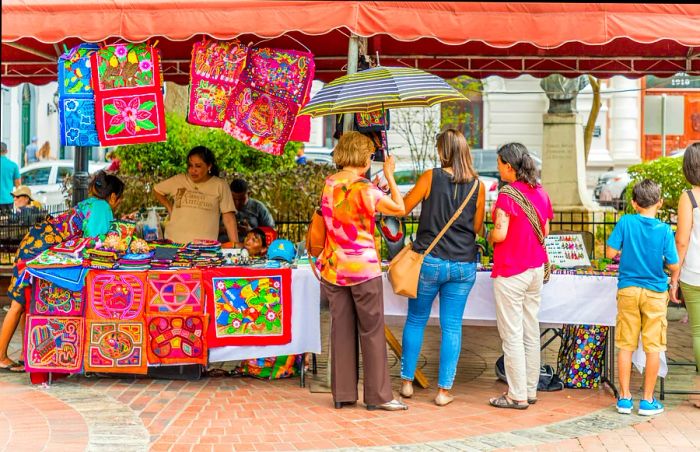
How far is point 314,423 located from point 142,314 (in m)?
1.72

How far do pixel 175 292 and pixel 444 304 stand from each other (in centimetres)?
207

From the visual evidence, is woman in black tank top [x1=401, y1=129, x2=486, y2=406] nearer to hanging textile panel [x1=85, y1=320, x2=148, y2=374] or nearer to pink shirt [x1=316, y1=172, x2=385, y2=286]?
pink shirt [x1=316, y1=172, x2=385, y2=286]

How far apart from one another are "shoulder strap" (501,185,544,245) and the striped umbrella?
763 millimetres

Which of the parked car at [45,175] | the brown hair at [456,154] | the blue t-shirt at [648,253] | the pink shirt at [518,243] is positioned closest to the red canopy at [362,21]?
the brown hair at [456,154]

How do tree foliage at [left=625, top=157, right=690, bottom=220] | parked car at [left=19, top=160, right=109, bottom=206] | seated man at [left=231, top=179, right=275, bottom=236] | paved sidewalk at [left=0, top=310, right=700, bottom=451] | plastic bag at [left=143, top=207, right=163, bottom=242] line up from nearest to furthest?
paved sidewalk at [left=0, top=310, right=700, bottom=451] → plastic bag at [left=143, top=207, right=163, bottom=242] → seated man at [left=231, top=179, right=275, bottom=236] → tree foliage at [left=625, top=157, right=690, bottom=220] → parked car at [left=19, top=160, right=109, bottom=206]

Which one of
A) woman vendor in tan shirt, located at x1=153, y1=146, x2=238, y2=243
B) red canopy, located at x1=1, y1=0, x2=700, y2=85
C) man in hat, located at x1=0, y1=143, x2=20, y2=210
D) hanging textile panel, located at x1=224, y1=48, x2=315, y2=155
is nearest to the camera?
red canopy, located at x1=1, y1=0, x2=700, y2=85

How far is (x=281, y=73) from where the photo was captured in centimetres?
750

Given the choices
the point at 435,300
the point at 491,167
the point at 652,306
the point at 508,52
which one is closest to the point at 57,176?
the point at 491,167

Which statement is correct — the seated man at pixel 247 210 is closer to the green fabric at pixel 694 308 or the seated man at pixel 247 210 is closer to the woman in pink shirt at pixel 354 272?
the woman in pink shirt at pixel 354 272

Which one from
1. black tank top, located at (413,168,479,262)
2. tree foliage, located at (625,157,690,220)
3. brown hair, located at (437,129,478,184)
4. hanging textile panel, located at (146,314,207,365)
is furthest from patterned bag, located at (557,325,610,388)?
tree foliage, located at (625,157,690,220)

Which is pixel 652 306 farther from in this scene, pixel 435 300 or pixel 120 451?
pixel 120 451

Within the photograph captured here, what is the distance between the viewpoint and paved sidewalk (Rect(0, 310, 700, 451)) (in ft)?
18.5

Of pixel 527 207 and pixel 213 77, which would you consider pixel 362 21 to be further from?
pixel 527 207

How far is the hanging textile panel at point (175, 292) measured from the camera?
22.7 feet
